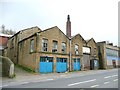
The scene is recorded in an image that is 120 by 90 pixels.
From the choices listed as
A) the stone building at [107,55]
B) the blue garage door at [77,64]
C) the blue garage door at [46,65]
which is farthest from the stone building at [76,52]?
the stone building at [107,55]

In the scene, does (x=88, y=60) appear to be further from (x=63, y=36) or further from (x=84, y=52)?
(x=63, y=36)

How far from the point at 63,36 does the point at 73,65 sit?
5798 millimetres

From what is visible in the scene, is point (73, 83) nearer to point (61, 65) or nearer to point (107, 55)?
point (61, 65)

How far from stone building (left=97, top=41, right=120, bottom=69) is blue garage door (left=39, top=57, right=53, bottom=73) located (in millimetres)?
18704

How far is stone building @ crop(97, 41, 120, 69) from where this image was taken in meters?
45.4

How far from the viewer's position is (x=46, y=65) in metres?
29.9

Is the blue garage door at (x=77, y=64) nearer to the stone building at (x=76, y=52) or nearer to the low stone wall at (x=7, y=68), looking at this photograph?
the stone building at (x=76, y=52)

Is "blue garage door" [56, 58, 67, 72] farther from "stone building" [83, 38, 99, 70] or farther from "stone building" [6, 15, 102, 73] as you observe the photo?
"stone building" [83, 38, 99, 70]

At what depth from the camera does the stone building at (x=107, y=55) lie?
45.4 meters

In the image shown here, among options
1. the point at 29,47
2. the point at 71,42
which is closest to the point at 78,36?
the point at 71,42

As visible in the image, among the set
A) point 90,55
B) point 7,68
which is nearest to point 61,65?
point 90,55

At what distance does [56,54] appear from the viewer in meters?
31.9

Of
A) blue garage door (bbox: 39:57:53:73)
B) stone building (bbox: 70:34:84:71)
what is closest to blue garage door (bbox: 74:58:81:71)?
stone building (bbox: 70:34:84:71)

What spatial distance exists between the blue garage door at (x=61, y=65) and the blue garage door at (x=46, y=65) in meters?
1.64
